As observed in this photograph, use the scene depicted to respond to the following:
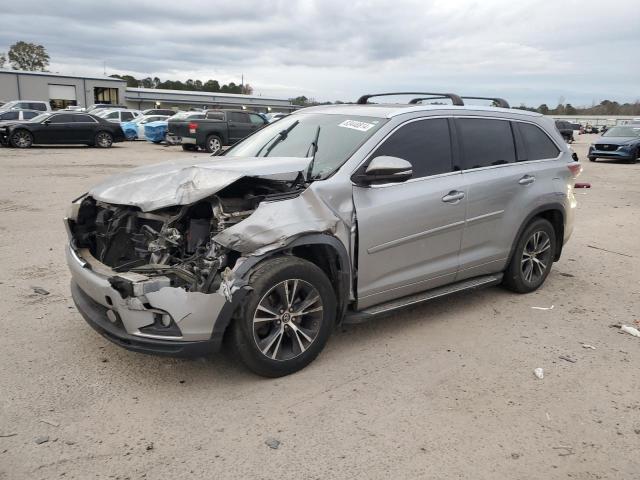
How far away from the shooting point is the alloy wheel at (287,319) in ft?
11.6

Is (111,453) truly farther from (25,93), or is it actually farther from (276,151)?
(25,93)

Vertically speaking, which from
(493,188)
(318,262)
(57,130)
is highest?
(493,188)

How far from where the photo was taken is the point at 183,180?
3713 millimetres

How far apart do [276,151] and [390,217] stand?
1236mm

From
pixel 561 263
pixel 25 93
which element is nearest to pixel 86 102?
pixel 25 93

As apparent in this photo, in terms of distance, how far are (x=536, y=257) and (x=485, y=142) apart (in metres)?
1.42

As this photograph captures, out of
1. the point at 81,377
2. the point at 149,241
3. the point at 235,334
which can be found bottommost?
the point at 81,377

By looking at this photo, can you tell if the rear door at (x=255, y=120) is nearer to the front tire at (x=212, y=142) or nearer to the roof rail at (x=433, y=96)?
the front tire at (x=212, y=142)

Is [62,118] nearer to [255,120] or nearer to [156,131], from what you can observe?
[156,131]

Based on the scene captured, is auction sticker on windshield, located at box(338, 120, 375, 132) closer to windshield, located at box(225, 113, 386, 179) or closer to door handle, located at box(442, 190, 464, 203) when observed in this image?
windshield, located at box(225, 113, 386, 179)

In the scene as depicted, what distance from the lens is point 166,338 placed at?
A: 331 cm

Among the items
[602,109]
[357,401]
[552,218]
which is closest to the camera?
[357,401]

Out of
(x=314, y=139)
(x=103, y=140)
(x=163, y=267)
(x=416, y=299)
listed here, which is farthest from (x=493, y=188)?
(x=103, y=140)

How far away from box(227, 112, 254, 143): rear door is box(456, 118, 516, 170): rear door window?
17.6 meters
